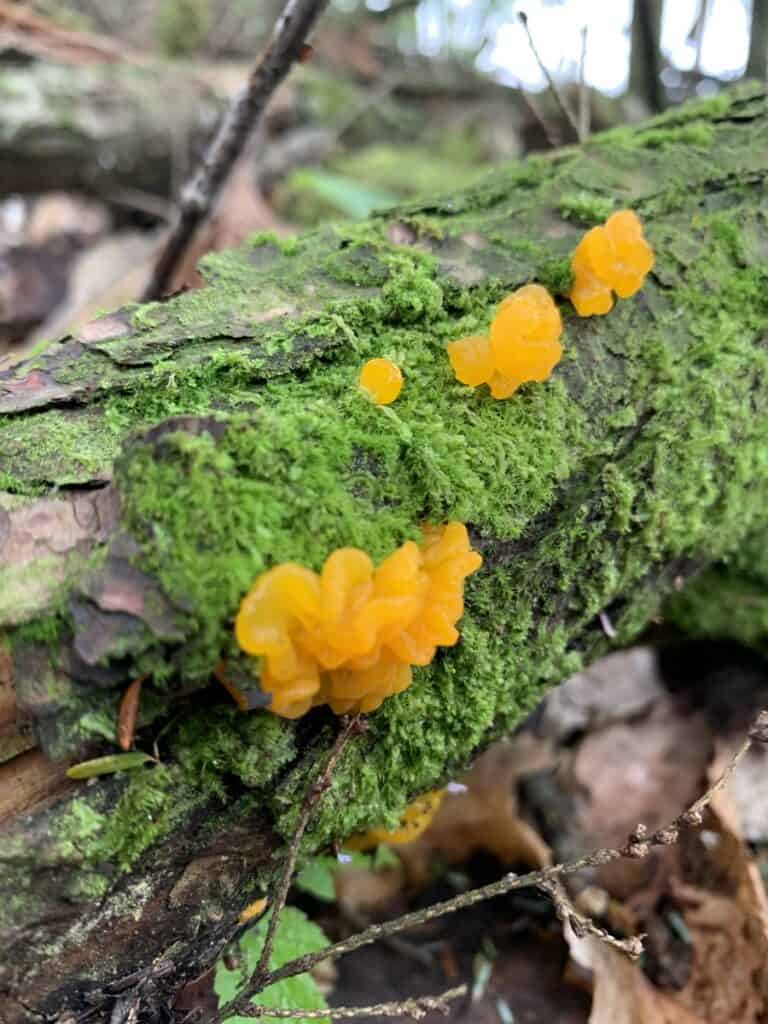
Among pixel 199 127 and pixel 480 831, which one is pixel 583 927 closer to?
pixel 480 831

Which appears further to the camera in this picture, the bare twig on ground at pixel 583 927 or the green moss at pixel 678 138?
the green moss at pixel 678 138

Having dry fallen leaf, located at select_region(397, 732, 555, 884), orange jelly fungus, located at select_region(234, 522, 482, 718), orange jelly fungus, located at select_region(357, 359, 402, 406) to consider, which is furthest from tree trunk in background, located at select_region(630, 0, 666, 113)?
orange jelly fungus, located at select_region(234, 522, 482, 718)

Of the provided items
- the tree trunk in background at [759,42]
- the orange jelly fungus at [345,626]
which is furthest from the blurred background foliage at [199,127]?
the orange jelly fungus at [345,626]

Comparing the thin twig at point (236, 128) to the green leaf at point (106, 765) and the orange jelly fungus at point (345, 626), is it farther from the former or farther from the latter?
the green leaf at point (106, 765)

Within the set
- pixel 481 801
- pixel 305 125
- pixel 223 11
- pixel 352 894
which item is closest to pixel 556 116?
pixel 305 125

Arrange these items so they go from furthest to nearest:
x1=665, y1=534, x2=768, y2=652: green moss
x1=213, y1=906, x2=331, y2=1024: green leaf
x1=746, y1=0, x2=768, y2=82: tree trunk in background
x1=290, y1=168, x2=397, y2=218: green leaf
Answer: x1=746, y1=0, x2=768, y2=82: tree trunk in background < x1=290, y1=168, x2=397, y2=218: green leaf < x1=665, y1=534, x2=768, y2=652: green moss < x1=213, y1=906, x2=331, y2=1024: green leaf

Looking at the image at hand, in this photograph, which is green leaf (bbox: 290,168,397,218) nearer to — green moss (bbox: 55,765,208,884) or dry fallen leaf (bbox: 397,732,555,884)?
dry fallen leaf (bbox: 397,732,555,884)

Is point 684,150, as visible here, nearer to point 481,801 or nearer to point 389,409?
point 389,409
